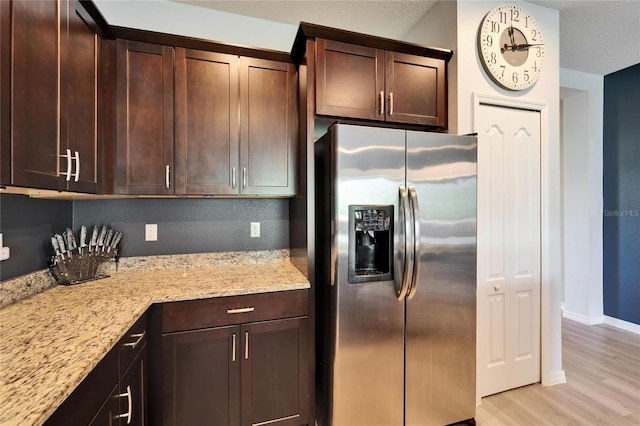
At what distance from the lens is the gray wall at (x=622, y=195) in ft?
10.5

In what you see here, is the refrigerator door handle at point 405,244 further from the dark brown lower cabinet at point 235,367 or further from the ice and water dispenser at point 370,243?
the dark brown lower cabinet at point 235,367

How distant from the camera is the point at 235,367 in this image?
1.60 metres

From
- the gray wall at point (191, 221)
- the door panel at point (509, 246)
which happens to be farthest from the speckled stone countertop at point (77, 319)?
the door panel at point (509, 246)

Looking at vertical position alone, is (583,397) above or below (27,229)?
below

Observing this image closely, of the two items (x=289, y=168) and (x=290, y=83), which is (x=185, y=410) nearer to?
(x=289, y=168)

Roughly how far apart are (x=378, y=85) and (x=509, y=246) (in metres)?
1.49

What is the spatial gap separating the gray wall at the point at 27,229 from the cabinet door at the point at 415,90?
2044 millimetres

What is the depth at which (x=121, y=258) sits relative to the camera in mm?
2014

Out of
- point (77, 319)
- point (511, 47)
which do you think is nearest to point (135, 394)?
point (77, 319)

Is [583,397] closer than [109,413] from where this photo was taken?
No

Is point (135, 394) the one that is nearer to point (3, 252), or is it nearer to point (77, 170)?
point (3, 252)

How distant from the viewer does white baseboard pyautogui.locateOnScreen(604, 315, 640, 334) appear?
3218 mm

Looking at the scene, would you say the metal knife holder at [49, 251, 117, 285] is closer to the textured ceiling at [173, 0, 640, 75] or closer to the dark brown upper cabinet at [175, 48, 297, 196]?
the dark brown upper cabinet at [175, 48, 297, 196]

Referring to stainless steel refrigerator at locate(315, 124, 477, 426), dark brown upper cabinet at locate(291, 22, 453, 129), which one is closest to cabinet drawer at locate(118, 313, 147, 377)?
stainless steel refrigerator at locate(315, 124, 477, 426)
